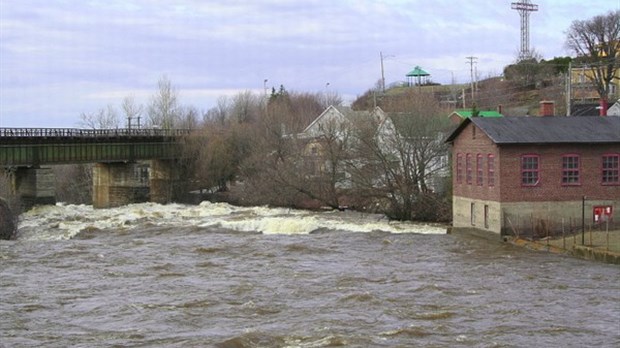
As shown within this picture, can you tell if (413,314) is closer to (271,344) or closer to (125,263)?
(271,344)

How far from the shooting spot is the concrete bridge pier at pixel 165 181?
76688mm

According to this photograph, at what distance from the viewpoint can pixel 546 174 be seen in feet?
128

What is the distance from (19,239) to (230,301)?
22.3m

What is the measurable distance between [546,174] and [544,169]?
0.78ft

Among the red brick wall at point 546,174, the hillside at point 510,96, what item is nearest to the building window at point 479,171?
the red brick wall at point 546,174

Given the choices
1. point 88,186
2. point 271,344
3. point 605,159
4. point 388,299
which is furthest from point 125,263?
point 88,186

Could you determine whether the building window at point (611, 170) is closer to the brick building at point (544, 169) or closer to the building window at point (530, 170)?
the brick building at point (544, 169)

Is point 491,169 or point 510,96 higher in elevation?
point 510,96

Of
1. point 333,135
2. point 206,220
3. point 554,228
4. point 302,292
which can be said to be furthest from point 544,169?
point 333,135

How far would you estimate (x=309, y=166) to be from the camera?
59719 millimetres

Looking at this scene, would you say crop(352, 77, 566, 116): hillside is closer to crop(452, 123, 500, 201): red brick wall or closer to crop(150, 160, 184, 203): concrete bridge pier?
crop(150, 160, 184, 203): concrete bridge pier

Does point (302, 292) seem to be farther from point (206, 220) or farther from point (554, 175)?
point (206, 220)

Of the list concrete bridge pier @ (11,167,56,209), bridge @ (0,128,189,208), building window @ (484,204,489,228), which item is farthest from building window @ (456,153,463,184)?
concrete bridge pier @ (11,167,56,209)

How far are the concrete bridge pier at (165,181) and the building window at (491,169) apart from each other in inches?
1636
